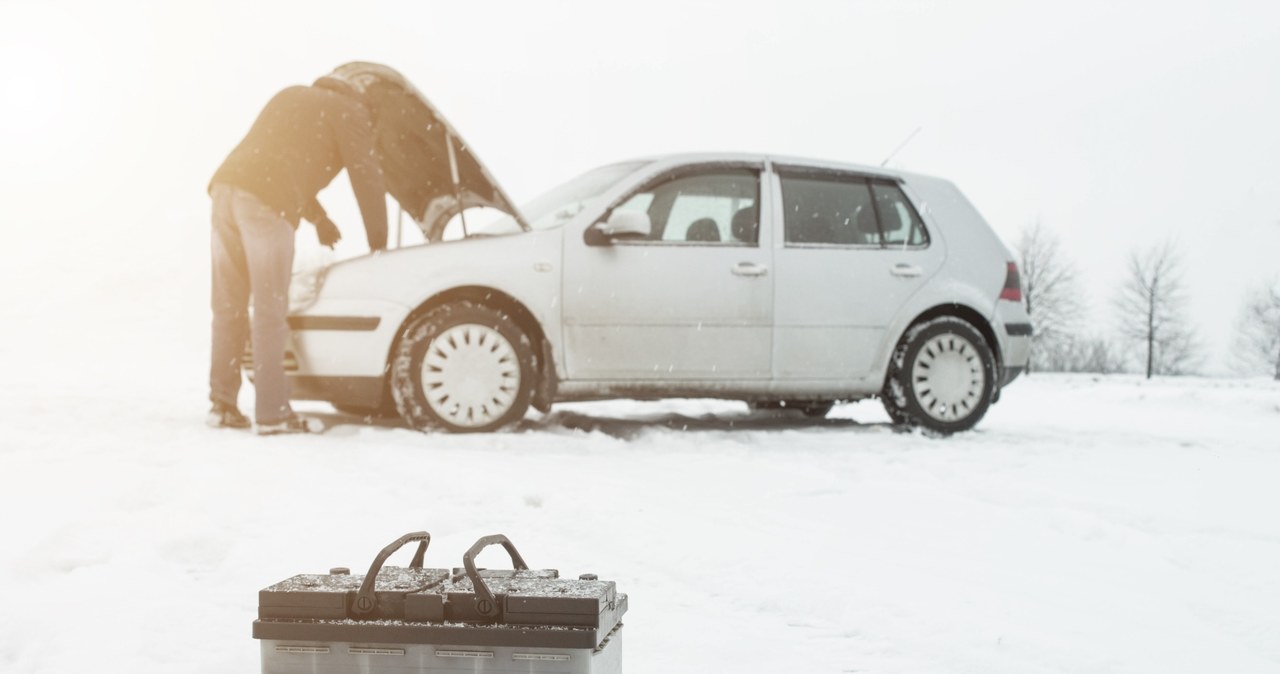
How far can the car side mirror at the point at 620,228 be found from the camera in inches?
250

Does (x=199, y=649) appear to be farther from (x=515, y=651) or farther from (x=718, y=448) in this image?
(x=718, y=448)

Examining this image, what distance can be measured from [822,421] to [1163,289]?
38889 mm

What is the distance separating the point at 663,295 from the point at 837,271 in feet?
3.80

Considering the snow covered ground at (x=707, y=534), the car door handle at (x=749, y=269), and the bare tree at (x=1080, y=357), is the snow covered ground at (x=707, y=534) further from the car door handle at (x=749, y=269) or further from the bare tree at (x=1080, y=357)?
the bare tree at (x=1080, y=357)

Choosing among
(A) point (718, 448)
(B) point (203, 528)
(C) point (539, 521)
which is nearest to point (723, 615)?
(C) point (539, 521)

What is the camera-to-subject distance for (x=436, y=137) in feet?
22.5

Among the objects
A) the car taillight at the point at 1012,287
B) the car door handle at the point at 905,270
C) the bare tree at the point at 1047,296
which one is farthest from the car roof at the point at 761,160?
the bare tree at the point at 1047,296

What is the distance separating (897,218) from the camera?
24.1ft

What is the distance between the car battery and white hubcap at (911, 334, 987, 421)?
5530 mm

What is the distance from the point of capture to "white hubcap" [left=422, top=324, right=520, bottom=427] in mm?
6258

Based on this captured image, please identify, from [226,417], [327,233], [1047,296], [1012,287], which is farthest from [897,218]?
[1047,296]

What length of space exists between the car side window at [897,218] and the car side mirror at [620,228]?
1.67m

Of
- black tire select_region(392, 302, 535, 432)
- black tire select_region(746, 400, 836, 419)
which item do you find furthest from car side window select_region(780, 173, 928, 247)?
black tire select_region(392, 302, 535, 432)

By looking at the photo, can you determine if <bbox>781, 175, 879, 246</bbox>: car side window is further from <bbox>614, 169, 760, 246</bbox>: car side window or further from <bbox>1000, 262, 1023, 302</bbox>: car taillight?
<bbox>1000, 262, 1023, 302</bbox>: car taillight
